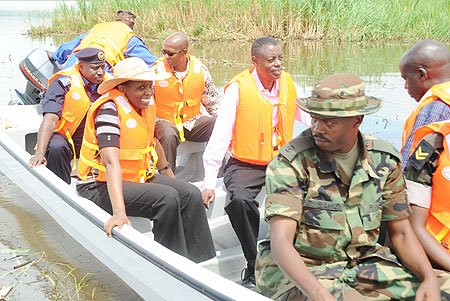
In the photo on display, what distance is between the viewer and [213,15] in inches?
551

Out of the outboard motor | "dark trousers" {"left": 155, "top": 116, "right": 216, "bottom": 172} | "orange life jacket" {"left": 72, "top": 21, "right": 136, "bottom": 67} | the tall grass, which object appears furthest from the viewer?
the tall grass

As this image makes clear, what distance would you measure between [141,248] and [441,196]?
1.36 meters

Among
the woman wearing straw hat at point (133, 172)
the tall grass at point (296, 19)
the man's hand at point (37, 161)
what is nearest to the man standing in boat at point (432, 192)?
the woman wearing straw hat at point (133, 172)

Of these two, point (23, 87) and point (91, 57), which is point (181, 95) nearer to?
point (91, 57)

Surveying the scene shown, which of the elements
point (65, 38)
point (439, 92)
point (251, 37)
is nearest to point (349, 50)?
point (251, 37)

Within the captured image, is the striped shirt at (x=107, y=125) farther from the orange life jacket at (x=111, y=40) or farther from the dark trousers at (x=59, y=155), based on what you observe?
the orange life jacket at (x=111, y=40)

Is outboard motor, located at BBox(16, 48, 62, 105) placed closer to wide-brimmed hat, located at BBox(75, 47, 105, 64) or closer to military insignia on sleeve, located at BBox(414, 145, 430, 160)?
wide-brimmed hat, located at BBox(75, 47, 105, 64)

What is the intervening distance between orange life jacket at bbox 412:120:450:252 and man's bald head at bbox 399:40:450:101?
43 centimetres

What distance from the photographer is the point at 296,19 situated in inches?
515

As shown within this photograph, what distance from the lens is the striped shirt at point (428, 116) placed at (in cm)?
253

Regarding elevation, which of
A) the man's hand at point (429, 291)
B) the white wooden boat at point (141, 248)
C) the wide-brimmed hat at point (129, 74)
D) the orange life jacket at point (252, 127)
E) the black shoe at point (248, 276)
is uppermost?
the wide-brimmed hat at point (129, 74)

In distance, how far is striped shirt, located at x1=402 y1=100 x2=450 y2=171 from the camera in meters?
→ 2.53

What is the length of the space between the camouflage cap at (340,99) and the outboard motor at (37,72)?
4.24 m

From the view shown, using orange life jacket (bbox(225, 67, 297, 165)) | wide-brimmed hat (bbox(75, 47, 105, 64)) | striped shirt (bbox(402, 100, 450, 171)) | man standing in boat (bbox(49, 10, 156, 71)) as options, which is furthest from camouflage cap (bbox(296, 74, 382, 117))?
man standing in boat (bbox(49, 10, 156, 71))
